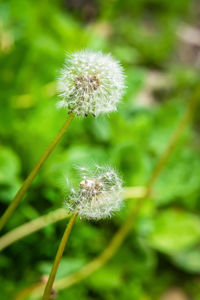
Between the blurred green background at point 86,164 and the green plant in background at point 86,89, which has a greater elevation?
the blurred green background at point 86,164

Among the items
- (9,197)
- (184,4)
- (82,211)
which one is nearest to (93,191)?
(82,211)

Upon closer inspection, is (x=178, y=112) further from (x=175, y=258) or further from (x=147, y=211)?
(x=175, y=258)

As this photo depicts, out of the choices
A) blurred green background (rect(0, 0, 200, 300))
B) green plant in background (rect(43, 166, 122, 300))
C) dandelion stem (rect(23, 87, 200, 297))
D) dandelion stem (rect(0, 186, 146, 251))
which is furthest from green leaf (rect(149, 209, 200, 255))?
green plant in background (rect(43, 166, 122, 300))

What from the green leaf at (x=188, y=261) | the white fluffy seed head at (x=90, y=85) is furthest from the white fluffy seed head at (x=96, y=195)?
the green leaf at (x=188, y=261)

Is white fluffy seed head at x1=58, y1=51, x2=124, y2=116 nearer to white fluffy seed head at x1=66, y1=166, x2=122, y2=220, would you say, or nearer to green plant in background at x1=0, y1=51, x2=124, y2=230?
green plant in background at x1=0, y1=51, x2=124, y2=230

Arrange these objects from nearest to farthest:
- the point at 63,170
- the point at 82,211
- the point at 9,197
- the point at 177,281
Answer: the point at 82,211 → the point at 9,197 → the point at 63,170 → the point at 177,281

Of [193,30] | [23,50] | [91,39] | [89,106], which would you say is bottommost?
[89,106]

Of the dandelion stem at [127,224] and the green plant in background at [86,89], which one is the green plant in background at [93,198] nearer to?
the green plant in background at [86,89]
